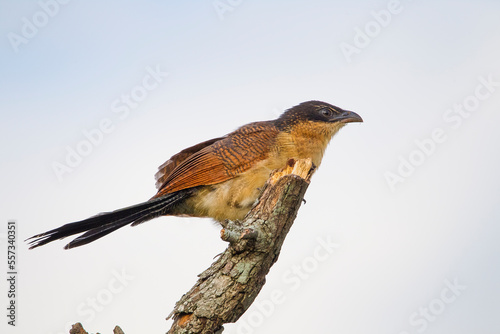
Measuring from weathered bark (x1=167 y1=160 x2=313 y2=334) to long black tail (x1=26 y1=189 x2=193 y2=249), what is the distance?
1.34 m

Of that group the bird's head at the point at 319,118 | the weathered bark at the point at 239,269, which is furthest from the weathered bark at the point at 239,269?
the bird's head at the point at 319,118

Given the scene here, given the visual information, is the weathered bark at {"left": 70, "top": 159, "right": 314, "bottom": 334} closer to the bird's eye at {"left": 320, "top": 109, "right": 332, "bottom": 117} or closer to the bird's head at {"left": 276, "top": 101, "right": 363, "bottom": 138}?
the bird's head at {"left": 276, "top": 101, "right": 363, "bottom": 138}

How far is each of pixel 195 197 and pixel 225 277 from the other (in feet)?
6.06

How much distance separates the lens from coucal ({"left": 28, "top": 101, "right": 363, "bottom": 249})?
5055mm

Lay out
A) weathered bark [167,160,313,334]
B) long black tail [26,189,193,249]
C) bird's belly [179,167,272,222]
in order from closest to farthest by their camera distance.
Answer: weathered bark [167,160,313,334] → long black tail [26,189,193,249] → bird's belly [179,167,272,222]

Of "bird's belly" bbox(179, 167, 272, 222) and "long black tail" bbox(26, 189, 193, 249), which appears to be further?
"bird's belly" bbox(179, 167, 272, 222)

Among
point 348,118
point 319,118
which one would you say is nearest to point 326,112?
point 319,118

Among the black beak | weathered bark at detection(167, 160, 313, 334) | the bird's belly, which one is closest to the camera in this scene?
weathered bark at detection(167, 160, 313, 334)

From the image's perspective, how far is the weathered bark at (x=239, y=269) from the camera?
3451 millimetres

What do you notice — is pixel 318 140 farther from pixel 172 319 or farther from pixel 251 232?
pixel 172 319

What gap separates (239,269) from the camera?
355 centimetres

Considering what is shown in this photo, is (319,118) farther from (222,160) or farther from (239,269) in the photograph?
(239,269)

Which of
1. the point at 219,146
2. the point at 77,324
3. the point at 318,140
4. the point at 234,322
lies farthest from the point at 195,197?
the point at 77,324

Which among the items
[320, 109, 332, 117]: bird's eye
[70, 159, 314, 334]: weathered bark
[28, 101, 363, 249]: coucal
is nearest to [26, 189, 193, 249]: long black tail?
[28, 101, 363, 249]: coucal
